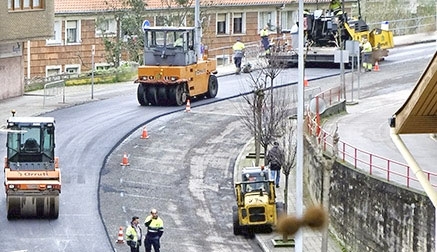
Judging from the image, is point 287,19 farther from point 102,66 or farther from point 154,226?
point 154,226

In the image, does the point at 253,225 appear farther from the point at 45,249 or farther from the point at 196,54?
the point at 196,54

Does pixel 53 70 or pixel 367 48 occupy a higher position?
pixel 367 48

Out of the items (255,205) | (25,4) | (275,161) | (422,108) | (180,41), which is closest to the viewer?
(422,108)

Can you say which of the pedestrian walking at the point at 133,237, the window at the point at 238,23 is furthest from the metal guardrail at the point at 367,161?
the window at the point at 238,23

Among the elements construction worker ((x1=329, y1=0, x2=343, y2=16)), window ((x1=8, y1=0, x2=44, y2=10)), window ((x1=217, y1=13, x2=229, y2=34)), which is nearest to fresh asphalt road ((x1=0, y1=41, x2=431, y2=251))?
window ((x1=8, y1=0, x2=44, y2=10))

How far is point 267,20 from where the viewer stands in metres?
73.2

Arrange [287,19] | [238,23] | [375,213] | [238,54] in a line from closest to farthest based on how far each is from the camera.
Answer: [375,213]
[238,54]
[238,23]
[287,19]

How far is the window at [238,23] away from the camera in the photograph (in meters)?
72.5

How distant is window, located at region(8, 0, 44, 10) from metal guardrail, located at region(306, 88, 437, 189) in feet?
53.7

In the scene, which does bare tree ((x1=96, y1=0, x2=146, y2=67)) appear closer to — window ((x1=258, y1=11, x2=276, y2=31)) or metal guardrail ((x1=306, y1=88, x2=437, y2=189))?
window ((x1=258, y1=11, x2=276, y2=31))

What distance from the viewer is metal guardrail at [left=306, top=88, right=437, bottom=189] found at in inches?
1162

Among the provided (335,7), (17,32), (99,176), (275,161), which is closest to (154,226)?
(275,161)

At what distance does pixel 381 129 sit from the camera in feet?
136

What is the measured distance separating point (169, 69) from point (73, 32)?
65.2 ft
